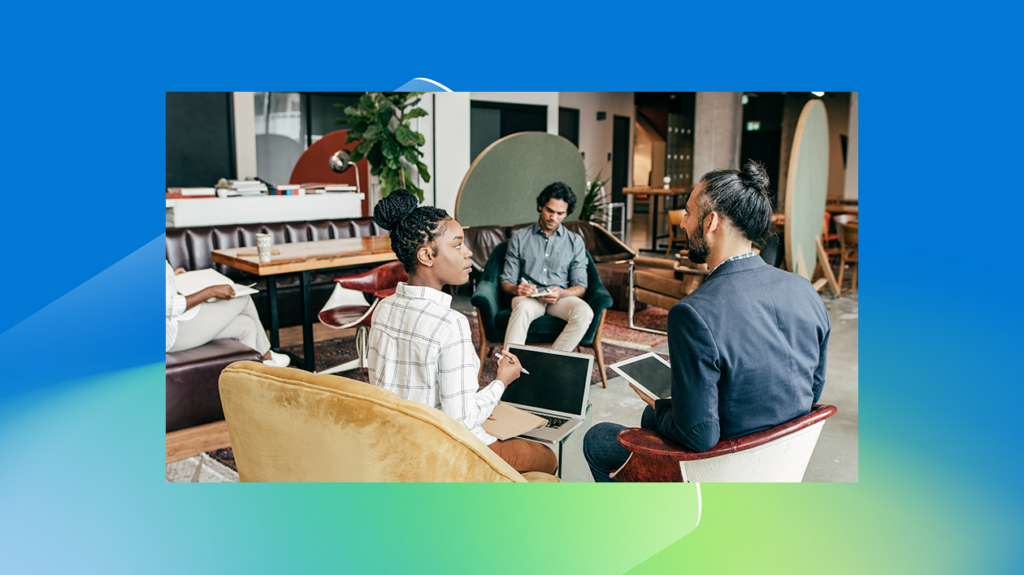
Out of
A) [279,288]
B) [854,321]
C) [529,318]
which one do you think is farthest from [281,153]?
[854,321]

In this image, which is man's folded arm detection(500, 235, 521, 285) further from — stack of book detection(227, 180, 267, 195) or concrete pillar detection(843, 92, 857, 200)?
concrete pillar detection(843, 92, 857, 200)

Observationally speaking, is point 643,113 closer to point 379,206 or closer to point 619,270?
point 619,270

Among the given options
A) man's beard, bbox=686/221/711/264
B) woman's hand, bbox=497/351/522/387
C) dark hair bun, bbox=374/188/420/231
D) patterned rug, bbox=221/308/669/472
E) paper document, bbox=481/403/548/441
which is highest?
dark hair bun, bbox=374/188/420/231

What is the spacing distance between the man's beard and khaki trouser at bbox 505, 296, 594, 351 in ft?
7.10

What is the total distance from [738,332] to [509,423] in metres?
0.76

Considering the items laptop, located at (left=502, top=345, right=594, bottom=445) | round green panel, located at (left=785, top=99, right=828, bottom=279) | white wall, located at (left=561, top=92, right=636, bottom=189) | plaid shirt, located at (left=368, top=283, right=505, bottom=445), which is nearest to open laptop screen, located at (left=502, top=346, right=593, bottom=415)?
laptop, located at (left=502, top=345, right=594, bottom=445)

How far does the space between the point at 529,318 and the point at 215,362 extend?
1.71 m

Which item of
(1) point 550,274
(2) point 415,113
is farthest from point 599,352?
(2) point 415,113

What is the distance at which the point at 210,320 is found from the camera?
3.27 m

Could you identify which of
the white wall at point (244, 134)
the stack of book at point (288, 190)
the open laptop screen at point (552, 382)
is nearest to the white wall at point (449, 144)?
the stack of book at point (288, 190)

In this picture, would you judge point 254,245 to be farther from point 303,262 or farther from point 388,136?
point 388,136

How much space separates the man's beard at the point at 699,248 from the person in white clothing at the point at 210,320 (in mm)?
2420

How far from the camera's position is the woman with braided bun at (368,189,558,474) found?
1612 millimetres

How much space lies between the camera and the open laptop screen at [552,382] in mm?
2240
